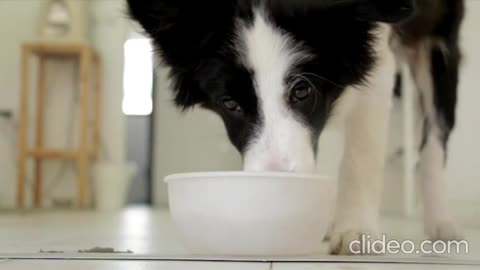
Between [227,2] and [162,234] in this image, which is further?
[162,234]

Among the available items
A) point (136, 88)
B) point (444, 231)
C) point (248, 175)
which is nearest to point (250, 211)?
point (248, 175)

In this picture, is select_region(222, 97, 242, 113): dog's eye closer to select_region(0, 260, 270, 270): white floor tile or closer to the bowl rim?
the bowl rim

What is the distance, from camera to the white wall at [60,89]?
498 centimetres

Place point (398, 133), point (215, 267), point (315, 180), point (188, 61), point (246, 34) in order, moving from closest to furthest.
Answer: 1. point (215, 267)
2. point (315, 180)
3. point (246, 34)
4. point (188, 61)
5. point (398, 133)

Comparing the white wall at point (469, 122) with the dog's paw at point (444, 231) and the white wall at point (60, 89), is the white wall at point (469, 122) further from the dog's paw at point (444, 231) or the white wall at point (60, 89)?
the white wall at point (60, 89)

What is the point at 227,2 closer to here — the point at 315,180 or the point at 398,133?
the point at 315,180

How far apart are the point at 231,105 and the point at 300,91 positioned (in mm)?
159

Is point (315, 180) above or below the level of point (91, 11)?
below

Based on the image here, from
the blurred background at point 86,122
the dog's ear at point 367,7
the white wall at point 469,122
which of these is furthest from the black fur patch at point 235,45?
the blurred background at point 86,122

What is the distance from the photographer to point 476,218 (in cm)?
247

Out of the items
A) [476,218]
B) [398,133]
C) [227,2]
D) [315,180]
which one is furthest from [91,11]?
[315,180]

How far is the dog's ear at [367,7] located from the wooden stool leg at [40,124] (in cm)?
378

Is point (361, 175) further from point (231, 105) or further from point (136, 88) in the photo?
point (136, 88)

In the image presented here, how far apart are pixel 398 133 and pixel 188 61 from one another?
240 centimetres
